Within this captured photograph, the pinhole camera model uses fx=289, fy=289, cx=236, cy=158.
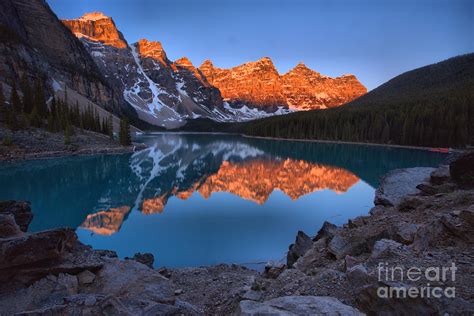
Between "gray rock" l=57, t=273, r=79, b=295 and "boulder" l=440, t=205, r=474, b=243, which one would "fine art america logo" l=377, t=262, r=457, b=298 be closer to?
"boulder" l=440, t=205, r=474, b=243

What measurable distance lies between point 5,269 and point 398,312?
294 inches

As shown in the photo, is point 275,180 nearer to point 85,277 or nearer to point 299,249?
point 299,249

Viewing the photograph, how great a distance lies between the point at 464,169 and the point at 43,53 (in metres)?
133

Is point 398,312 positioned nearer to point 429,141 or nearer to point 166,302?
point 166,302

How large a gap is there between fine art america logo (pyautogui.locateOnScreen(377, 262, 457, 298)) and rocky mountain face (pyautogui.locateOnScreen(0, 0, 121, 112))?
88809mm

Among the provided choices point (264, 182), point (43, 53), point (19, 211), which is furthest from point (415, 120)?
point (43, 53)

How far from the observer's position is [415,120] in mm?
70125

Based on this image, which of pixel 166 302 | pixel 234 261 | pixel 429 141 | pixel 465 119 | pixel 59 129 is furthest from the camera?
pixel 429 141

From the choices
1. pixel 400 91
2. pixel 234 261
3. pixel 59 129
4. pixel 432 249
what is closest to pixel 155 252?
pixel 234 261

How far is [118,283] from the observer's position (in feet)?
22.3

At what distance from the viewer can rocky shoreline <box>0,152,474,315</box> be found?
162 inches

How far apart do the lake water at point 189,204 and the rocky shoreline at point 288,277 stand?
180 inches

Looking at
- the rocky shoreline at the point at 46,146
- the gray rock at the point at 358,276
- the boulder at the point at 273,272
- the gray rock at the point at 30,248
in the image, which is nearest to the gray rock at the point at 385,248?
the gray rock at the point at 358,276

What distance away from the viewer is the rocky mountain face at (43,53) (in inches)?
3068
